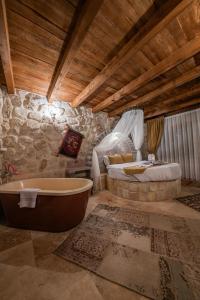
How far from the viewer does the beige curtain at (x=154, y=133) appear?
4.92 meters

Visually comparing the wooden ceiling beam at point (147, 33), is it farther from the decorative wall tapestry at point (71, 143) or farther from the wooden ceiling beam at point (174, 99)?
the wooden ceiling beam at point (174, 99)

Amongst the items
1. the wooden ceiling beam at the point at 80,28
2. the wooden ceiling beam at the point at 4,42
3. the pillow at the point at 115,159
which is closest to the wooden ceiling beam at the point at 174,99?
the pillow at the point at 115,159

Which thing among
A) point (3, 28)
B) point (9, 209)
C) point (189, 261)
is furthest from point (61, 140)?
point (189, 261)

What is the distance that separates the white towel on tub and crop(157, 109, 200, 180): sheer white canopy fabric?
437 centimetres

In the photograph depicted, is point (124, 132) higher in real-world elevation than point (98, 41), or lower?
lower

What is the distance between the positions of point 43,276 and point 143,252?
3.49ft

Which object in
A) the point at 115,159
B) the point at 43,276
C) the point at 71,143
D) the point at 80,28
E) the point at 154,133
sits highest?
the point at 80,28

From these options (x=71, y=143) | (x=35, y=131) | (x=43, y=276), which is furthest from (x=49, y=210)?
(x=71, y=143)

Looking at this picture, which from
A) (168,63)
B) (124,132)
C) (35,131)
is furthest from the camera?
(124,132)

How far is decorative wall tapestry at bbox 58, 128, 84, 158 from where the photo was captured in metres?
3.59

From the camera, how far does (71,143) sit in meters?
3.73

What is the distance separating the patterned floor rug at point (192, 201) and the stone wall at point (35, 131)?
2.62 metres

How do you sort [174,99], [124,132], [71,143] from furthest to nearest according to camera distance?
[124,132] → [71,143] → [174,99]

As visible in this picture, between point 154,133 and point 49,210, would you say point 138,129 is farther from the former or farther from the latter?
point 49,210
